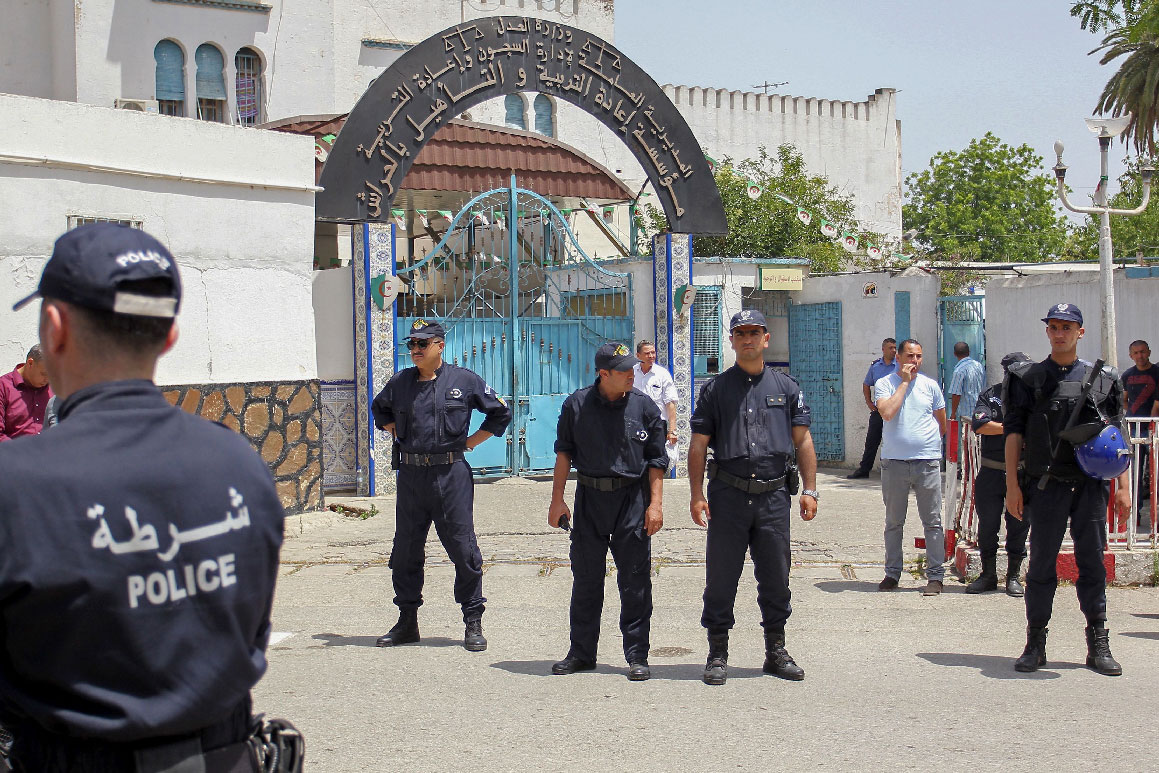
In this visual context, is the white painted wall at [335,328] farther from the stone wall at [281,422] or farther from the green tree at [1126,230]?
the green tree at [1126,230]

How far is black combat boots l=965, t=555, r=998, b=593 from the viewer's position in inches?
338

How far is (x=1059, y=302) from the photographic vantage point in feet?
49.6

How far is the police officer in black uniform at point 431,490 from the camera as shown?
7043 mm

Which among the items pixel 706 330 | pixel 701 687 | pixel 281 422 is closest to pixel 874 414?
pixel 706 330

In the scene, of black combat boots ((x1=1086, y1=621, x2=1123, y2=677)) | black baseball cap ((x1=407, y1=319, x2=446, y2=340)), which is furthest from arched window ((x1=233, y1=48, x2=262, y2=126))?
black combat boots ((x1=1086, y1=621, x2=1123, y2=677))

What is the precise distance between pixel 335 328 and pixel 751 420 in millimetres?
7829

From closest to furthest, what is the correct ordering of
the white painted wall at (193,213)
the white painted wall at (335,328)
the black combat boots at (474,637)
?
the black combat boots at (474,637) < the white painted wall at (193,213) < the white painted wall at (335,328)

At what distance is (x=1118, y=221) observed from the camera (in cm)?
4547

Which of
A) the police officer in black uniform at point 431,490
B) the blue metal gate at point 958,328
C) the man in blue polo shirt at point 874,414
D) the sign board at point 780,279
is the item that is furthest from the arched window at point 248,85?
the police officer in black uniform at point 431,490

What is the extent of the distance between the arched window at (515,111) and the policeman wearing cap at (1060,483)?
2195 centimetres

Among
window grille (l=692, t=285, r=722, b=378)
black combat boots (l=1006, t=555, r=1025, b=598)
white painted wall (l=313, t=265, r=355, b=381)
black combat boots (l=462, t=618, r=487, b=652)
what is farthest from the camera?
window grille (l=692, t=285, r=722, b=378)

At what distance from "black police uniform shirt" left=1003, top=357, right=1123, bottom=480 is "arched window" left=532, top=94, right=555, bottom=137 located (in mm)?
22289

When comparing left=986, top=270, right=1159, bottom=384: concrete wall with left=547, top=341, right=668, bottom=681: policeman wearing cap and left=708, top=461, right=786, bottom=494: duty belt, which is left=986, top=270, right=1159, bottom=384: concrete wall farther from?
left=547, top=341, right=668, bottom=681: policeman wearing cap

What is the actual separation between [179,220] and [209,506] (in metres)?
9.10
